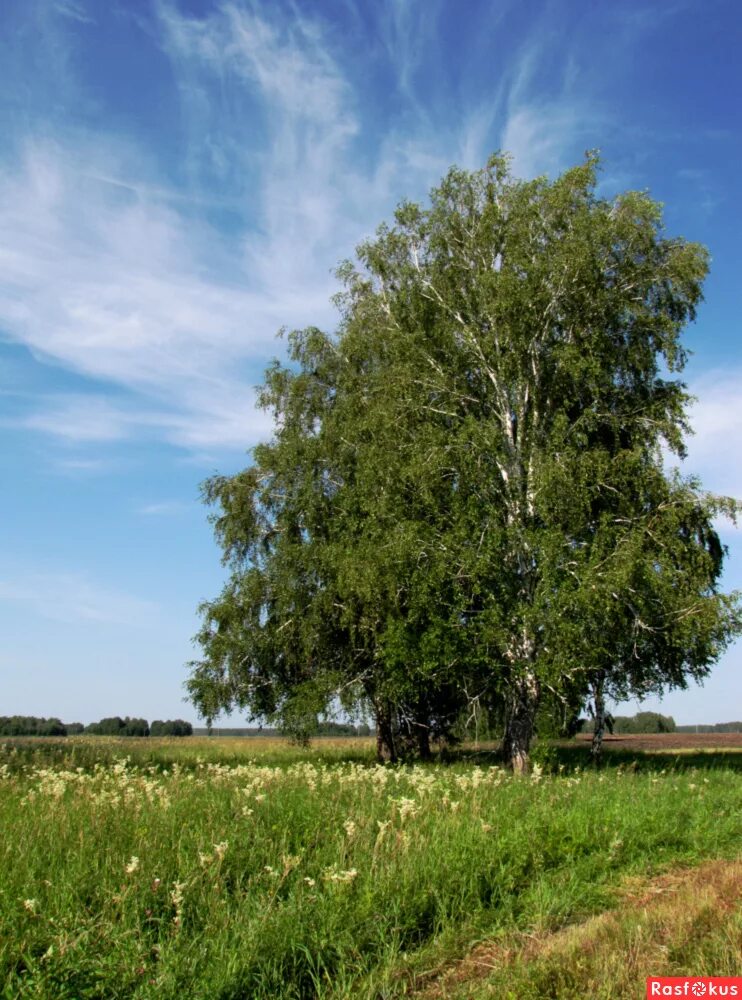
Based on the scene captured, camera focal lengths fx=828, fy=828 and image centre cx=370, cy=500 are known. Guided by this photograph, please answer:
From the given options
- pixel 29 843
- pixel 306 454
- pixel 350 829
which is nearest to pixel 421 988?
pixel 350 829

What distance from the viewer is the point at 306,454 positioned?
2792 centimetres

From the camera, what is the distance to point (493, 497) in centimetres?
2256

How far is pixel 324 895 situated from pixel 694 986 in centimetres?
231

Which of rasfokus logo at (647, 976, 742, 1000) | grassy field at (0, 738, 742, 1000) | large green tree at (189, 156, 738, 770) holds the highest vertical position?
large green tree at (189, 156, 738, 770)

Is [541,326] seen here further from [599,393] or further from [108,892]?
[108,892]

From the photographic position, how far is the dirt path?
462 centimetres

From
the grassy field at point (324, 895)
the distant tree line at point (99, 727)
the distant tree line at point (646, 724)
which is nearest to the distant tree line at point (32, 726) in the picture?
the distant tree line at point (99, 727)

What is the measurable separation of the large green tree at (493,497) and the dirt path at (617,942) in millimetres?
13012

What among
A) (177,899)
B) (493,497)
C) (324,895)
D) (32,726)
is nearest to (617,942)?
(324,895)

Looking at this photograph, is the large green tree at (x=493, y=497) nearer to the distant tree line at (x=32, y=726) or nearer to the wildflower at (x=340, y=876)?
the wildflower at (x=340, y=876)

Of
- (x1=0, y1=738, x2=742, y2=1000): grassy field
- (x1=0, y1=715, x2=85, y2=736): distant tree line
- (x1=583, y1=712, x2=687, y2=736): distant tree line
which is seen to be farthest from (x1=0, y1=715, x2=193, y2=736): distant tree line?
(x1=0, y1=738, x2=742, y2=1000): grassy field

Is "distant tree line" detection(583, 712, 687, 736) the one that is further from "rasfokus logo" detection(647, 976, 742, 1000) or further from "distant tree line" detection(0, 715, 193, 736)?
"rasfokus logo" detection(647, 976, 742, 1000)

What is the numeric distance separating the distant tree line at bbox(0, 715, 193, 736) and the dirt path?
270 ft

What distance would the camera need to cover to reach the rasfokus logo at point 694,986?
4320 millimetres
